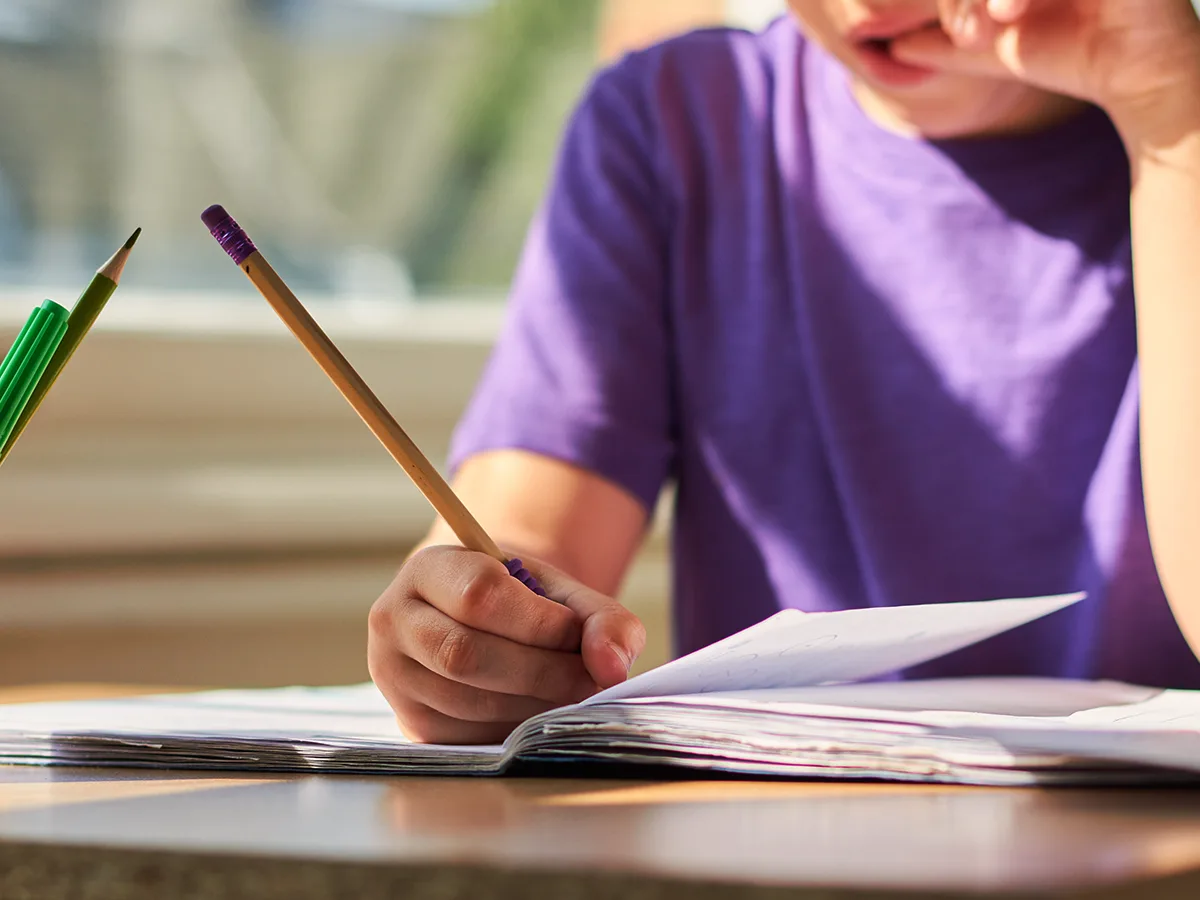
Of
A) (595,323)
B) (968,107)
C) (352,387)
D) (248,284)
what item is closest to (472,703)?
(352,387)

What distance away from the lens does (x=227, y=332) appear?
1.08 m

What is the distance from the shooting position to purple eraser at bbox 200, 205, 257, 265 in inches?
16.9

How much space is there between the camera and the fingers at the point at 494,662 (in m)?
0.48

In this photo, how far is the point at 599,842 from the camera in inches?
11.4

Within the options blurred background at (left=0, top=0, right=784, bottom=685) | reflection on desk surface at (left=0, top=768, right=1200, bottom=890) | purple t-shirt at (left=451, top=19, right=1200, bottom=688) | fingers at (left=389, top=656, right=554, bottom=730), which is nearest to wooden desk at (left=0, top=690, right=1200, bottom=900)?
reflection on desk surface at (left=0, top=768, right=1200, bottom=890)

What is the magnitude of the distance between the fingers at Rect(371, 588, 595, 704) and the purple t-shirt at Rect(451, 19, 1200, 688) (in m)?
0.28

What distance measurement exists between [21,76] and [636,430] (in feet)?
2.19

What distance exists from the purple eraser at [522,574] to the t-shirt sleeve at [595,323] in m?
0.25

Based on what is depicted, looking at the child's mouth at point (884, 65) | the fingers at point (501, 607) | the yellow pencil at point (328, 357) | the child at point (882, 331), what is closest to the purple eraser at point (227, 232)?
the yellow pencil at point (328, 357)

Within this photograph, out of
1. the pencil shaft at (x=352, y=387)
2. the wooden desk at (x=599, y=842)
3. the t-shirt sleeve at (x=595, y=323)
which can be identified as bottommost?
the wooden desk at (x=599, y=842)

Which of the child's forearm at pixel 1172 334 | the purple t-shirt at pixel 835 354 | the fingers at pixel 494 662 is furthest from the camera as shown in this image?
the purple t-shirt at pixel 835 354

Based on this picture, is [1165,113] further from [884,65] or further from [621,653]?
[621,653]

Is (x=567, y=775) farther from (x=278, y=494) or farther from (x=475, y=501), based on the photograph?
(x=278, y=494)

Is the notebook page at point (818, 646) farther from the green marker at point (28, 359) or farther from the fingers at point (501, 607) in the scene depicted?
the green marker at point (28, 359)
